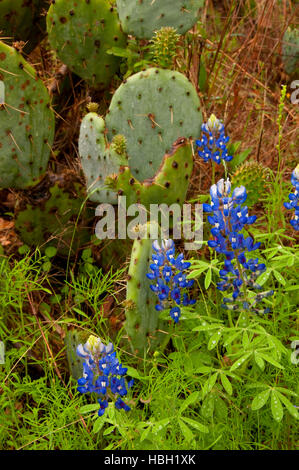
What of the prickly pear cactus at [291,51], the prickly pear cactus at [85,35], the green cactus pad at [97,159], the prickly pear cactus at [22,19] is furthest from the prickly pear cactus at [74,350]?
the prickly pear cactus at [291,51]

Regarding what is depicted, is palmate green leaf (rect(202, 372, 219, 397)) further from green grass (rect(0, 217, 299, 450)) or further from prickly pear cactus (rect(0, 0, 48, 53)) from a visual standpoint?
prickly pear cactus (rect(0, 0, 48, 53))

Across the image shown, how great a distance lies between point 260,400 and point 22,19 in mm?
2053

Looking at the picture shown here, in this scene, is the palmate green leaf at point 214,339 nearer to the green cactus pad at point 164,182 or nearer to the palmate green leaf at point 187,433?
the palmate green leaf at point 187,433

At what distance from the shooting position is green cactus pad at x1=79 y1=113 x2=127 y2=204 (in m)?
2.38

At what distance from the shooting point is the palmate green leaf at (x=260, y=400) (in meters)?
1.75

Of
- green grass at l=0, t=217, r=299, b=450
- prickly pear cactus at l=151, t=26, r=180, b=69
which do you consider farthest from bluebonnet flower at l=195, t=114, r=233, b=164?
green grass at l=0, t=217, r=299, b=450

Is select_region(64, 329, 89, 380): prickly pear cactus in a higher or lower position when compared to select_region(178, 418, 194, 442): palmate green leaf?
higher

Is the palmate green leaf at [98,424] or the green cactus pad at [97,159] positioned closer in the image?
the palmate green leaf at [98,424]

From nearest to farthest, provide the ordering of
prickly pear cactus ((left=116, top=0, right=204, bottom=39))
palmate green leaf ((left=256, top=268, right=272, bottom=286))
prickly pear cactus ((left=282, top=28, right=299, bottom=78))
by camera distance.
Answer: palmate green leaf ((left=256, top=268, right=272, bottom=286)), prickly pear cactus ((left=116, top=0, right=204, bottom=39)), prickly pear cactus ((left=282, top=28, right=299, bottom=78))

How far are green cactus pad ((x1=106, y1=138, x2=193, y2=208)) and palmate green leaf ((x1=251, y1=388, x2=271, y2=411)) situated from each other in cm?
81

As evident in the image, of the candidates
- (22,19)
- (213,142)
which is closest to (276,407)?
(213,142)

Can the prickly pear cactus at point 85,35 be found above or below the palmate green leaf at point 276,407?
above

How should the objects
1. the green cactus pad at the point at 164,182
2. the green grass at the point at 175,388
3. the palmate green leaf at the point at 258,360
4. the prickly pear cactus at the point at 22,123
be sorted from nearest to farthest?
the palmate green leaf at the point at 258,360 < the green grass at the point at 175,388 < the green cactus pad at the point at 164,182 < the prickly pear cactus at the point at 22,123

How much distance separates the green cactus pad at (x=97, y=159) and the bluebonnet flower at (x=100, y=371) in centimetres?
81
